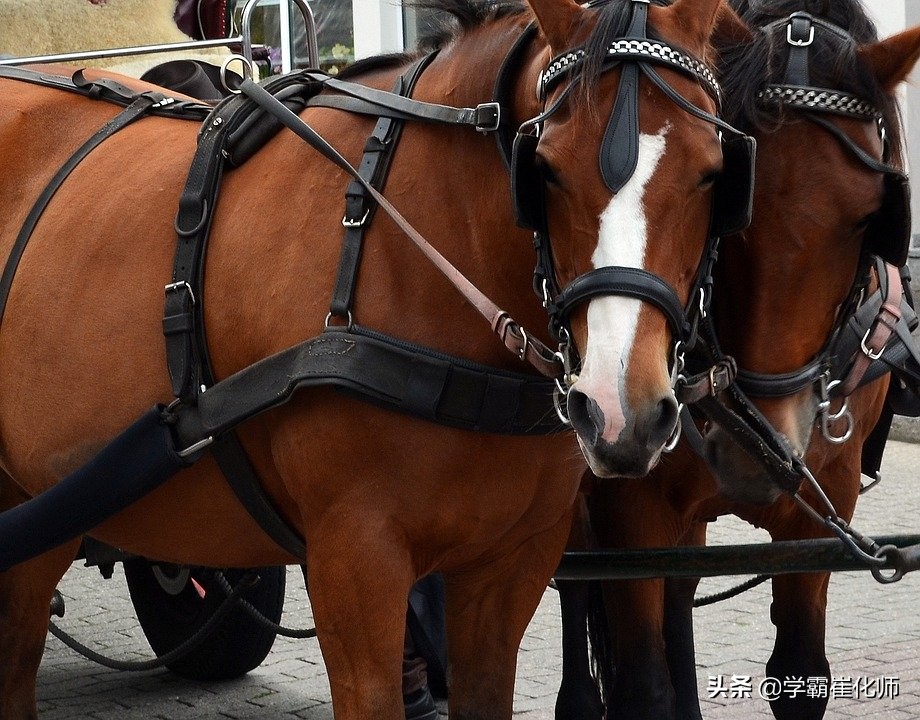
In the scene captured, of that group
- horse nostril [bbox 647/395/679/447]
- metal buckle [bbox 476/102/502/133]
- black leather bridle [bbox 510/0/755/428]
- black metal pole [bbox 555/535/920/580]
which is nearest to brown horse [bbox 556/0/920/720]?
black metal pole [bbox 555/535/920/580]

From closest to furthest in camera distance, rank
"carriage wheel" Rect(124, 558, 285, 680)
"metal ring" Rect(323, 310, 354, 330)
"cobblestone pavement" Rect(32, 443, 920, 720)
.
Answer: "metal ring" Rect(323, 310, 354, 330), "cobblestone pavement" Rect(32, 443, 920, 720), "carriage wheel" Rect(124, 558, 285, 680)

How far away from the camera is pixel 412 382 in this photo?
2.17m

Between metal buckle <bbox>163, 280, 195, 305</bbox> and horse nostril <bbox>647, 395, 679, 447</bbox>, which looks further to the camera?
metal buckle <bbox>163, 280, 195, 305</bbox>

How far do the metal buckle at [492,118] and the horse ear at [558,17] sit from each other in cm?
17

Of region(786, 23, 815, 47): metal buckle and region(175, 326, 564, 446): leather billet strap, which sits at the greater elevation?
region(786, 23, 815, 47): metal buckle

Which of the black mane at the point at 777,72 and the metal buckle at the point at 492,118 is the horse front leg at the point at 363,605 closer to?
the metal buckle at the point at 492,118

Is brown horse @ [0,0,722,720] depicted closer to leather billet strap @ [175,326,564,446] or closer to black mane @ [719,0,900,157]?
leather billet strap @ [175,326,564,446]

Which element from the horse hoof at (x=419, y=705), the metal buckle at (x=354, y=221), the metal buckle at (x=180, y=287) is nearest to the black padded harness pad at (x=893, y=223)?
the metal buckle at (x=354, y=221)

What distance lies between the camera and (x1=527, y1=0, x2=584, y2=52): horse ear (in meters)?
1.97

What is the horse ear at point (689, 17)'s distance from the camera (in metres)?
1.98

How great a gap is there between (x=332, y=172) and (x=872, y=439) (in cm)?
183

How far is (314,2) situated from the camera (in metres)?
10.7

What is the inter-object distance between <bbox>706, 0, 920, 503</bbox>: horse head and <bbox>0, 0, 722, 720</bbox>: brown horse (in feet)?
1.23

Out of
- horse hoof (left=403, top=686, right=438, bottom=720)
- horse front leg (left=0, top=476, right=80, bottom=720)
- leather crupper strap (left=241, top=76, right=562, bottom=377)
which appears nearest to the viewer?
leather crupper strap (left=241, top=76, right=562, bottom=377)
